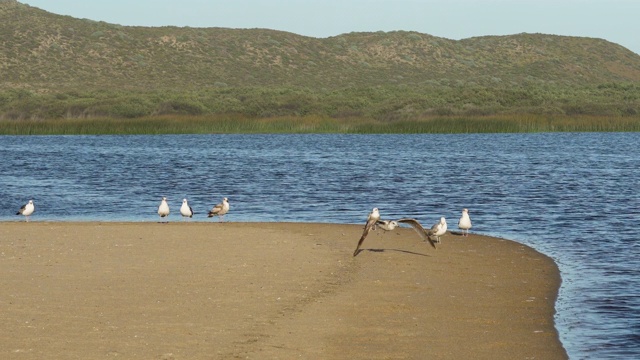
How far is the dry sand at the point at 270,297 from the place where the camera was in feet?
39.4

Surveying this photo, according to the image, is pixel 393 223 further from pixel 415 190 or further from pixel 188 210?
pixel 415 190

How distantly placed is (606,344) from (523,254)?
7.72 m

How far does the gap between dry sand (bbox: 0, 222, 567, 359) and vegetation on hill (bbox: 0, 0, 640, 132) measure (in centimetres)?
7393

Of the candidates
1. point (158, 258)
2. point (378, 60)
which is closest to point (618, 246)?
point (158, 258)

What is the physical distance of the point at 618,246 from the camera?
71.9ft

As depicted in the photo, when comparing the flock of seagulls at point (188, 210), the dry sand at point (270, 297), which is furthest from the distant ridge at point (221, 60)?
the dry sand at point (270, 297)

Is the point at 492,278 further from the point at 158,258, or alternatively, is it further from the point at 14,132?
the point at 14,132

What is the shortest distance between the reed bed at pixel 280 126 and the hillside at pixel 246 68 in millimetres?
28175

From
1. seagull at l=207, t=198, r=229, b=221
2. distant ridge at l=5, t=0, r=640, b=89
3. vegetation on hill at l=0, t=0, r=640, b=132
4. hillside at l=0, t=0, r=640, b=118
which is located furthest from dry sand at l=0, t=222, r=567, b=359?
distant ridge at l=5, t=0, r=640, b=89

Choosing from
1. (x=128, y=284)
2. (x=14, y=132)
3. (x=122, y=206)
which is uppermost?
(x=128, y=284)

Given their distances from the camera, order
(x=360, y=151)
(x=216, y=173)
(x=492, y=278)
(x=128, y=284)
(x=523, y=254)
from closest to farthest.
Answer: (x=128, y=284), (x=492, y=278), (x=523, y=254), (x=216, y=173), (x=360, y=151)

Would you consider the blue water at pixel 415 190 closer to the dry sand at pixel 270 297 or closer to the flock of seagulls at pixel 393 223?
the dry sand at pixel 270 297

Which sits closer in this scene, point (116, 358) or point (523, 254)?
point (116, 358)

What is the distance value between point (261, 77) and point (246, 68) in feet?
18.0
